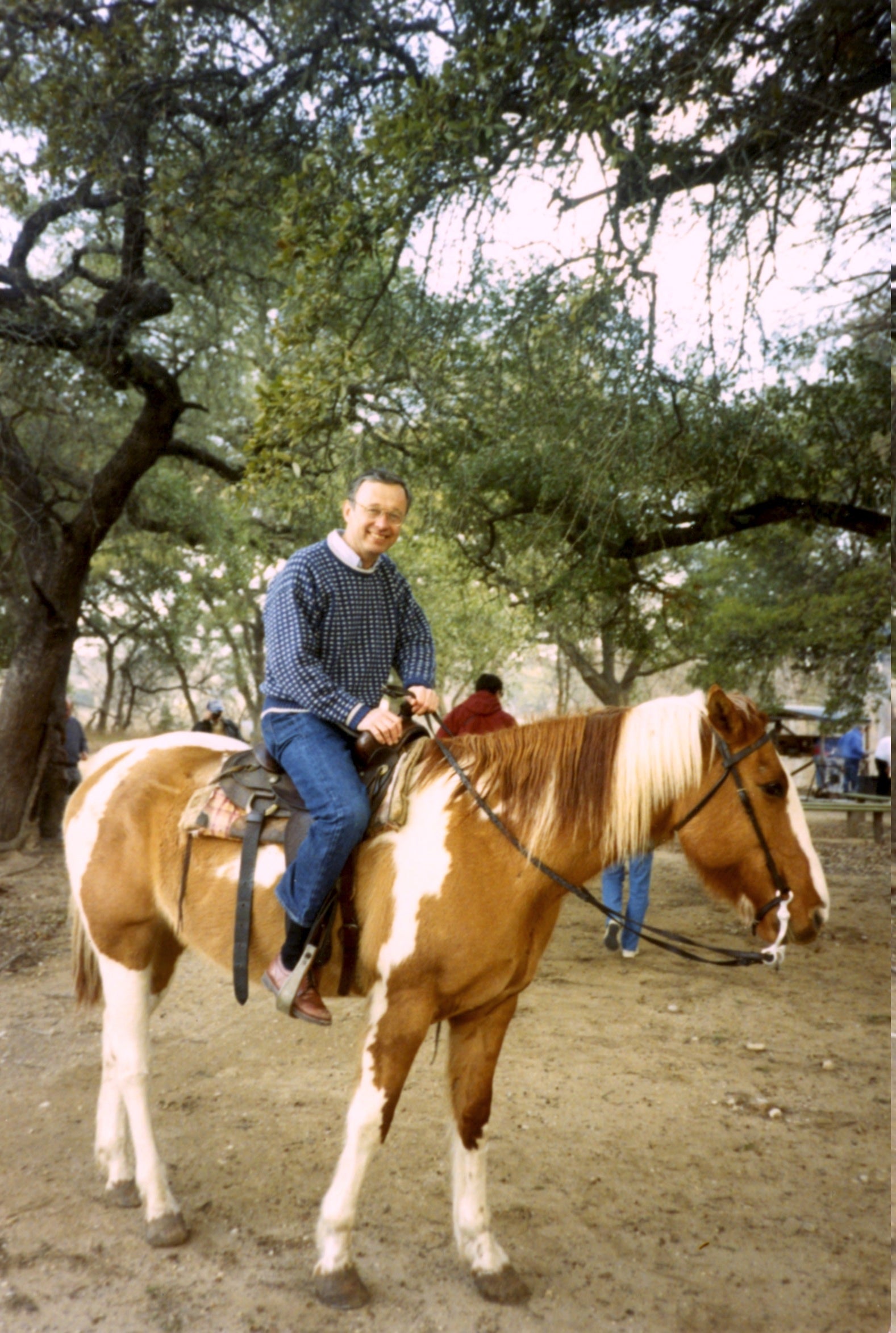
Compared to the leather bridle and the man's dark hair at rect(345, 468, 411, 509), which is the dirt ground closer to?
the leather bridle

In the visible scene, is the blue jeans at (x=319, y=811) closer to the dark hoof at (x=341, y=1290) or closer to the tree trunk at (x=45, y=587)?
the dark hoof at (x=341, y=1290)

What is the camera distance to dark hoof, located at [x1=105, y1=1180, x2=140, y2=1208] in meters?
3.34

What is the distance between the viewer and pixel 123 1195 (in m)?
3.36

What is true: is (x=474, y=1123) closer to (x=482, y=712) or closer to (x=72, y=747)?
(x=482, y=712)

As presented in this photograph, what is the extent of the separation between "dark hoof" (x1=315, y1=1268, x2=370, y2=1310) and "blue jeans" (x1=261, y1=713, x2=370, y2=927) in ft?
3.47

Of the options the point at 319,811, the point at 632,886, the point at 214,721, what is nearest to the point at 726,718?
the point at 319,811

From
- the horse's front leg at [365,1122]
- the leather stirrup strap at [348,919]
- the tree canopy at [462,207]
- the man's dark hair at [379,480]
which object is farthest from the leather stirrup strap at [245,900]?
the tree canopy at [462,207]

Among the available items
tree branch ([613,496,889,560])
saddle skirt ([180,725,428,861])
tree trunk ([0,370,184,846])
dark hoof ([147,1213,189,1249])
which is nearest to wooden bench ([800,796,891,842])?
tree branch ([613,496,889,560])

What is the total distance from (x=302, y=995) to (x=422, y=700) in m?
1.02

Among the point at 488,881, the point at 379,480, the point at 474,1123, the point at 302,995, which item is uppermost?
the point at 379,480

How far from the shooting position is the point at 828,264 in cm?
601

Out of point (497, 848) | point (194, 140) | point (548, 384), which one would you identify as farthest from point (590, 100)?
point (497, 848)

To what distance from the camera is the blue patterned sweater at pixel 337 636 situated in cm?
294

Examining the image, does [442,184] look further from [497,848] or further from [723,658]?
[723,658]
